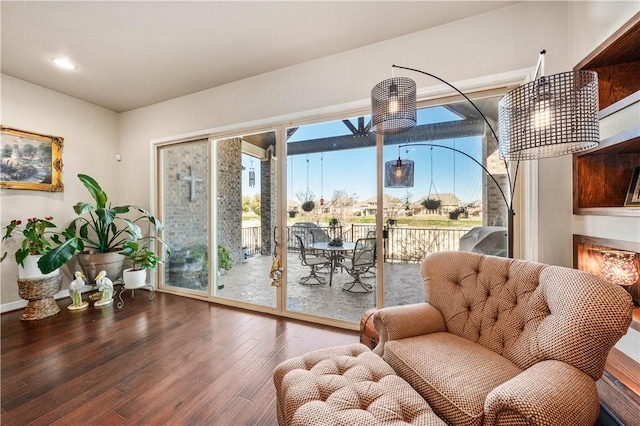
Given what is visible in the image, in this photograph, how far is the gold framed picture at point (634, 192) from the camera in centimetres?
157

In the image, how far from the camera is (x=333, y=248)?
2955mm

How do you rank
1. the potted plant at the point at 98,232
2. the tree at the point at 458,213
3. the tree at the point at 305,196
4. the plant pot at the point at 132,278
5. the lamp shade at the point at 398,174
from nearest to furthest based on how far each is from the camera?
the tree at the point at 458,213 → the lamp shade at the point at 398,174 → the tree at the point at 305,196 → the potted plant at the point at 98,232 → the plant pot at the point at 132,278

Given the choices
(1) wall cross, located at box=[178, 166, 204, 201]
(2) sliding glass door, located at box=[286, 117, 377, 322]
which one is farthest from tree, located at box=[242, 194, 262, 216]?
(1) wall cross, located at box=[178, 166, 204, 201]

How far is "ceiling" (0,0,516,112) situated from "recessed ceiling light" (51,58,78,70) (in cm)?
5

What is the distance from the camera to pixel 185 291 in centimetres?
367

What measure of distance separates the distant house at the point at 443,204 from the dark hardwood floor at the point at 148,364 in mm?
1437

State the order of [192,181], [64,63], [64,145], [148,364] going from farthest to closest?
[192,181]
[64,145]
[64,63]
[148,364]

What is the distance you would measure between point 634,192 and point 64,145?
596cm

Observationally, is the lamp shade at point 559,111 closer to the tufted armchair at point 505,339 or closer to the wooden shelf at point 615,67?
the tufted armchair at point 505,339

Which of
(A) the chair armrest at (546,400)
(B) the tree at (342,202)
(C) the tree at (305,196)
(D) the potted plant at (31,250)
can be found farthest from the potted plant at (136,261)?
(A) the chair armrest at (546,400)

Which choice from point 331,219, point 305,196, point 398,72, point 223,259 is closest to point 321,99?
point 398,72

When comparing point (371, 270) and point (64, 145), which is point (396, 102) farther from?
point (64, 145)

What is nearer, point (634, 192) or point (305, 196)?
point (634, 192)

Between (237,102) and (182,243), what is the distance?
2.23 m
